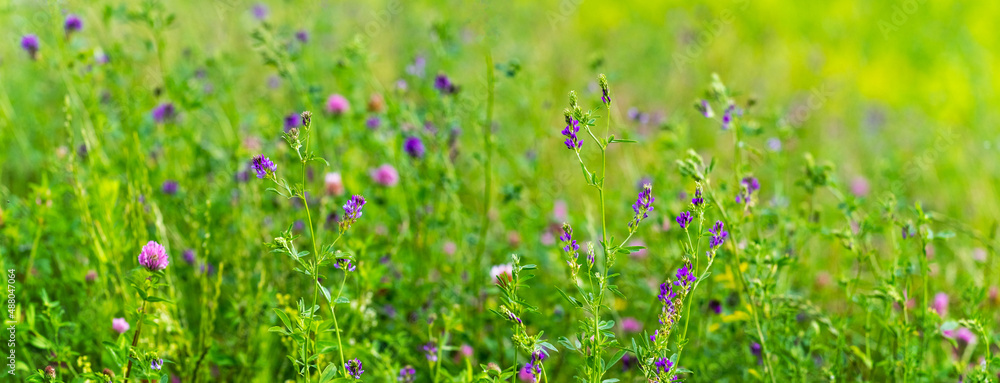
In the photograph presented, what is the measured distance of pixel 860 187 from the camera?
3.83 meters

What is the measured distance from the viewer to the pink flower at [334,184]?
8.56 feet

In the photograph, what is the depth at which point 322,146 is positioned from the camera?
2809 millimetres

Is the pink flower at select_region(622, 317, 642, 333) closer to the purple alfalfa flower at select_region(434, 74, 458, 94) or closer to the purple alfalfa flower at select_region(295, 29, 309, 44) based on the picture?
the purple alfalfa flower at select_region(434, 74, 458, 94)

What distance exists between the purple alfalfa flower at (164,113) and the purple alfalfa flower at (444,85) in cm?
108

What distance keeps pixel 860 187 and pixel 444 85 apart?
252cm

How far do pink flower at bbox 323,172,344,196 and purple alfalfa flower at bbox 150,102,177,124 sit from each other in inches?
27.9

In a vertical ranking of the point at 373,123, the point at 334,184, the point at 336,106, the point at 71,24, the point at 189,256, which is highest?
the point at 71,24

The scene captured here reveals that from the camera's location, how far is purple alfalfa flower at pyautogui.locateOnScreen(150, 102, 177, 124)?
9.07ft

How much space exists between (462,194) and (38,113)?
7.06ft

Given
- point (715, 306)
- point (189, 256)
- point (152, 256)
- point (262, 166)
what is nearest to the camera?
point (262, 166)

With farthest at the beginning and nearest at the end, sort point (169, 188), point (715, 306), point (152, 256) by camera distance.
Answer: point (169, 188), point (715, 306), point (152, 256)

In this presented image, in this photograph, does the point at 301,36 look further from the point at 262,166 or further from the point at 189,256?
the point at 262,166

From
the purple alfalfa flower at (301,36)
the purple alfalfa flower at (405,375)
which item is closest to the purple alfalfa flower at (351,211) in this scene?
the purple alfalfa flower at (405,375)

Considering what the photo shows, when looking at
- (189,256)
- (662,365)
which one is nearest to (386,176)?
(189,256)
